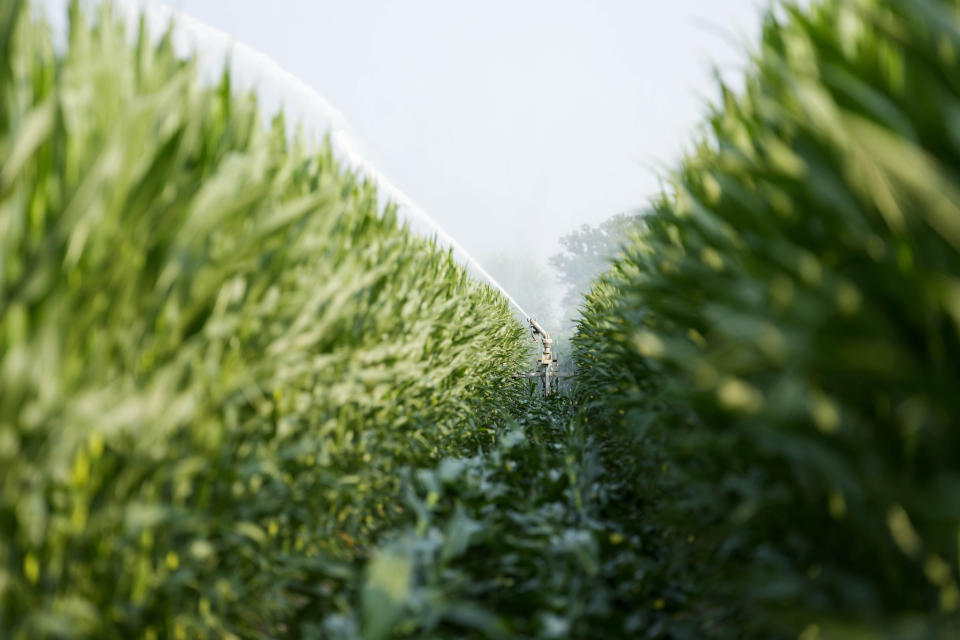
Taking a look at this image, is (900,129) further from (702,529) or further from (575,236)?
(575,236)

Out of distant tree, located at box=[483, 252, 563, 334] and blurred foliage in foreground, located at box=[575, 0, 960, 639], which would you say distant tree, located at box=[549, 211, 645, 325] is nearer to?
distant tree, located at box=[483, 252, 563, 334]

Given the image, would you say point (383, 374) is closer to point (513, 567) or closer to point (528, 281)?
point (513, 567)

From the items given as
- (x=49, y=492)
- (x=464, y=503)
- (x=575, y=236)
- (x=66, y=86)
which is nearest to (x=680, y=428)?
(x=464, y=503)

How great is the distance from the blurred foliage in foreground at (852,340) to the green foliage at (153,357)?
32.9 inches

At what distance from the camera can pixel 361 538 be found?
206cm

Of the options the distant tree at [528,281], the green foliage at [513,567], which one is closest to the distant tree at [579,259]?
the distant tree at [528,281]

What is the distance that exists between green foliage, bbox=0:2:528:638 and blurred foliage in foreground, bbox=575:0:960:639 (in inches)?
32.9

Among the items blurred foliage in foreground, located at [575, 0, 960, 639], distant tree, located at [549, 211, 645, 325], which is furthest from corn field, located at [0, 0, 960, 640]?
distant tree, located at [549, 211, 645, 325]

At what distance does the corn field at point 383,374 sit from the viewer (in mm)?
910

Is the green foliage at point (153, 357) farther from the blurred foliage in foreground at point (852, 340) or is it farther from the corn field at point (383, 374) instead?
the blurred foliage in foreground at point (852, 340)

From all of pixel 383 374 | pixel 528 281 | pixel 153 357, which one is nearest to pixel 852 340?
pixel 153 357

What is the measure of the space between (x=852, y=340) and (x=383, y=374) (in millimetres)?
1391

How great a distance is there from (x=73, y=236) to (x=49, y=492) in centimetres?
45

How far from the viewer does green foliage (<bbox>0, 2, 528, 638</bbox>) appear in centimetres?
97
